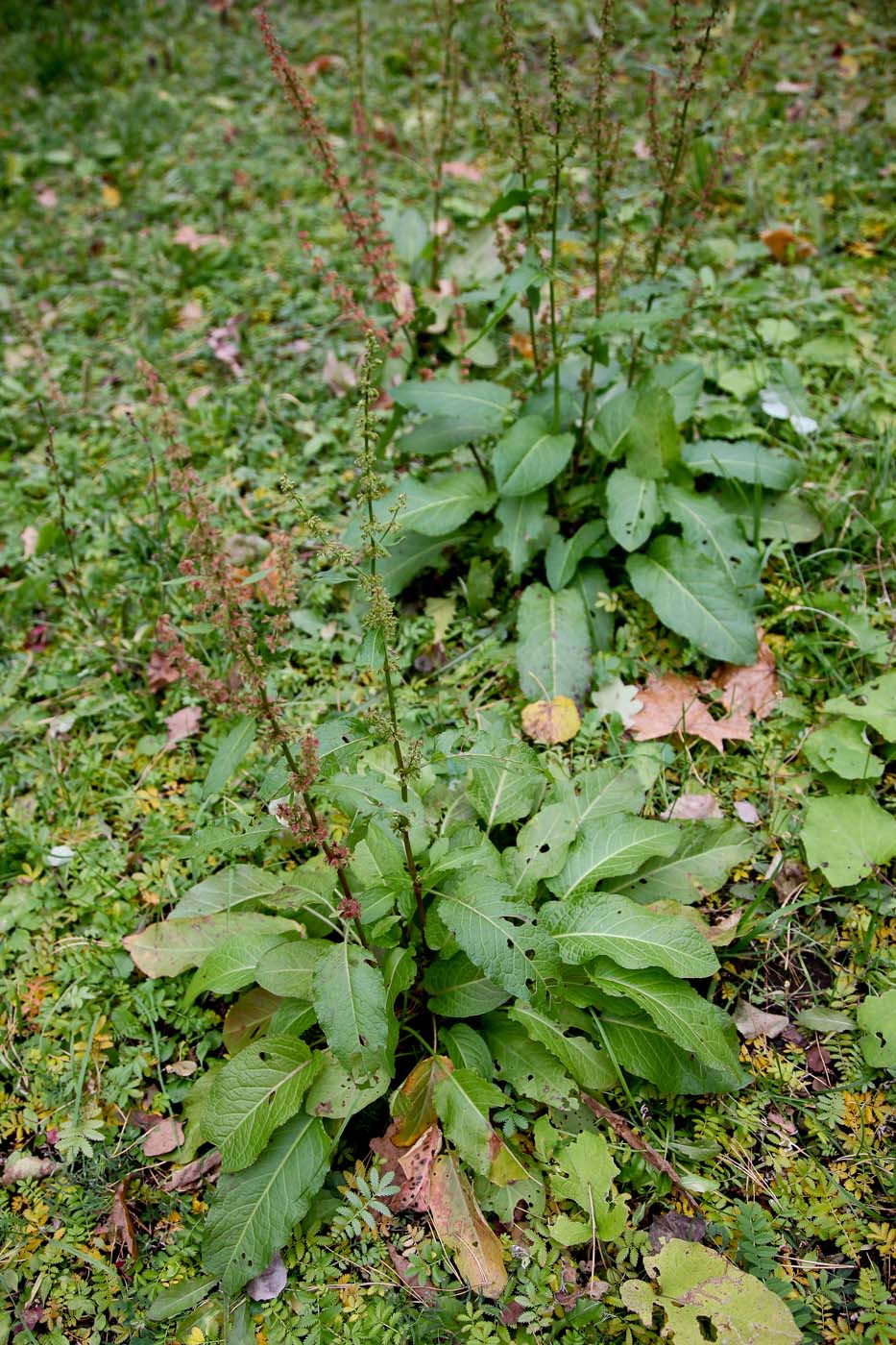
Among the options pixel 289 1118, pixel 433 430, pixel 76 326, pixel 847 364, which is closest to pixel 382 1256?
pixel 289 1118

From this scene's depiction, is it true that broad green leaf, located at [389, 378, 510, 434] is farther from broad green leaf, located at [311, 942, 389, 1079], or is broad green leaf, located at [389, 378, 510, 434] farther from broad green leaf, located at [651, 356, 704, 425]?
broad green leaf, located at [311, 942, 389, 1079]

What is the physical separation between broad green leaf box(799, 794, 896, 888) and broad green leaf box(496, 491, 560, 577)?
4.44ft

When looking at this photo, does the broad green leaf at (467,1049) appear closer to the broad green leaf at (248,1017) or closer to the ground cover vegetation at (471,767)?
the ground cover vegetation at (471,767)

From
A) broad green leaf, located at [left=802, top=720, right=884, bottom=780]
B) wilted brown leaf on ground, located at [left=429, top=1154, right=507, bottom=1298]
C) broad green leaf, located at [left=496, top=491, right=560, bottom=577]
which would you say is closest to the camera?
wilted brown leaf on ground, located at [left=429, top=1154, right=507, bottom=1298]

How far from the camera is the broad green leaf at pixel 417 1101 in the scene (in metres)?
2.38

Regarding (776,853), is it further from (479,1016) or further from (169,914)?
(169,914)

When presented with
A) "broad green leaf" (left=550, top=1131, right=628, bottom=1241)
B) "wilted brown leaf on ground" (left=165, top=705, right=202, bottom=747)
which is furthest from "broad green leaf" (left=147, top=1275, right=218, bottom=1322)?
"wilted brown leaf on ground" (left=165, top=705, right=202, bottom=747)

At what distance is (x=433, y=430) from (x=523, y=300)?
0.63 metres

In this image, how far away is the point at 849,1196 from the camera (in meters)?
2.26

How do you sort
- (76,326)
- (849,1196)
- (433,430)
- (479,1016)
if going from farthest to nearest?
1. (76,326)
2. (433,430)
3. (479,1016)
4. (849,1196)

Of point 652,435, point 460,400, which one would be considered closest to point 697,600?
point 652,435

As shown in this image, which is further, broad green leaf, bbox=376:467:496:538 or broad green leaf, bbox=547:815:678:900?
broad green leaf, bbox=376:467:496:538

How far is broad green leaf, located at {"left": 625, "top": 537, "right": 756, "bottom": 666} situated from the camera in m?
3.20

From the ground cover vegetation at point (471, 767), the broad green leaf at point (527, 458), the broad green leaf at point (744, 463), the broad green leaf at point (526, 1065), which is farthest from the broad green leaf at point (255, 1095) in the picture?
the broad green leaf at point (744, 463)
